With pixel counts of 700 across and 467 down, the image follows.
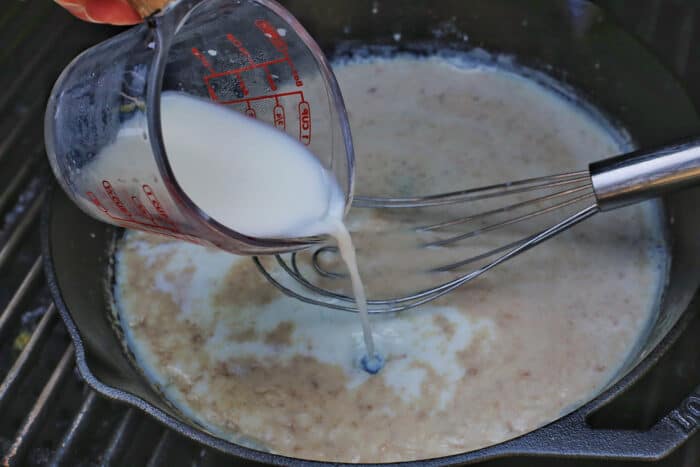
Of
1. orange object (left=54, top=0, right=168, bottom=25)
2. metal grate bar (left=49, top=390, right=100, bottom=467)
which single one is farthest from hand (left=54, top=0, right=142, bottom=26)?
metal grate bar (left=49, top=390, right=100, bottom=467)

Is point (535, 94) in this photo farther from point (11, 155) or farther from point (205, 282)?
point (11, 155)

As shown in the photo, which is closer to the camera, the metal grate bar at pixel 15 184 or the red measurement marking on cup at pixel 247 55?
the red measurement marking on cup at pixel 247 55

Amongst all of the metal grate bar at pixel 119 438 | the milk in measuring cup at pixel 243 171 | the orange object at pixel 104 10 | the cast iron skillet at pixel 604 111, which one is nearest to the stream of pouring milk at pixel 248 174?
the milk in measuring cup at pixel 243 171

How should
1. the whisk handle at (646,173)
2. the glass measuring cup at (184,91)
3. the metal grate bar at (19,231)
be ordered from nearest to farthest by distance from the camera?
the glass measuring cup at (184,91), the whisk handle at (646,173), the metal grate bar at (19,231)

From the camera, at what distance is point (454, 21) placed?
140 centimetres

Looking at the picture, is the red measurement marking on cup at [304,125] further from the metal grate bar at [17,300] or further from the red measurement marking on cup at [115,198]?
the metal grate bar at [17,300]

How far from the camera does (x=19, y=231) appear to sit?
44.1 inches

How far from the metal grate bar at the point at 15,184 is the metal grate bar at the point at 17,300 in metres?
0.14

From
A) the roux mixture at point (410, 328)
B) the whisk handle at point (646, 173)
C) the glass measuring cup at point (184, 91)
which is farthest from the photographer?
the roux mixture at point (410, 328)

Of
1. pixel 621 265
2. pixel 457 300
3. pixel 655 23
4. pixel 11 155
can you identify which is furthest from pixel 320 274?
pixel 655 23

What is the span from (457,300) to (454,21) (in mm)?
586

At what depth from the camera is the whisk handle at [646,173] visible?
87cm

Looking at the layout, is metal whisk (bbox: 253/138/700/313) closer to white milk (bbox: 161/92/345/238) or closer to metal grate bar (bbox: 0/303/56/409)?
white milk (bbox: 161/92/345/238)

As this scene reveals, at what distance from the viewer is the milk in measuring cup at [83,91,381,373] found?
2.64 ft
